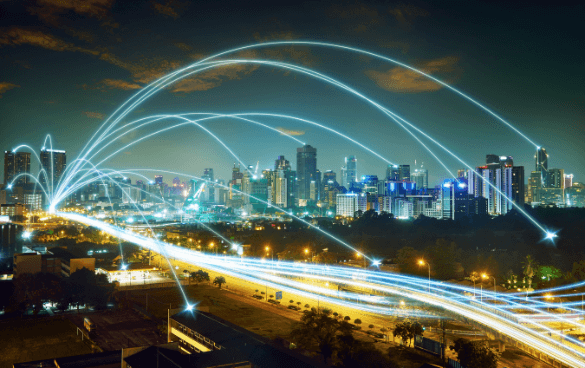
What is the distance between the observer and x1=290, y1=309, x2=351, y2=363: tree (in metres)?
13.7

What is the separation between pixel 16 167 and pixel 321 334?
402ft

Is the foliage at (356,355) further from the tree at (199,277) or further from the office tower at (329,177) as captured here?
the office tower at (329,177)

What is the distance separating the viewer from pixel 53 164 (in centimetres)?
12306

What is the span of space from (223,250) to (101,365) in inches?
1261

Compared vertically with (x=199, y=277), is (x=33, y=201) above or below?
above

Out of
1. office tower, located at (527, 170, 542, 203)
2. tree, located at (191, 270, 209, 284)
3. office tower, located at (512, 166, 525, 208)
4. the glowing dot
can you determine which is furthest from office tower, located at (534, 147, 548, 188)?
tree, located at (191, 270, 209, 284)

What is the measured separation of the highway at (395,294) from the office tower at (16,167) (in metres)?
96.2

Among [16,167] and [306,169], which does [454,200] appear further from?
[16,167]

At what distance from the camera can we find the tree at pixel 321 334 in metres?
13.7

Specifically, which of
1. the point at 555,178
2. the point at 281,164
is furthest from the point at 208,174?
the point at 555,178

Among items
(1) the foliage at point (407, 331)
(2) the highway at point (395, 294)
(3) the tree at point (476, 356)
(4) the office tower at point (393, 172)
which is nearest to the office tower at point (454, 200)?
(2) the highway at point (395, 294)

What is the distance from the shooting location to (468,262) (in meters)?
32.3

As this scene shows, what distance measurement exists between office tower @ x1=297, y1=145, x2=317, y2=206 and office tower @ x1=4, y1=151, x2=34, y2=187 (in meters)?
77.4

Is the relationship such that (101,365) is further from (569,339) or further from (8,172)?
(8,172)
